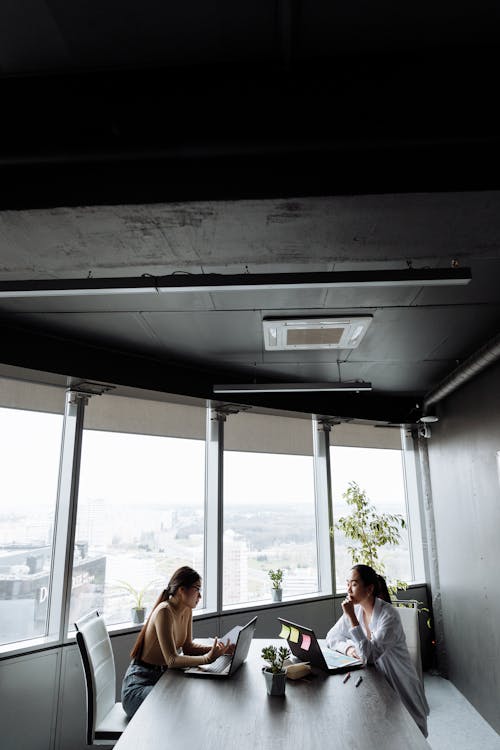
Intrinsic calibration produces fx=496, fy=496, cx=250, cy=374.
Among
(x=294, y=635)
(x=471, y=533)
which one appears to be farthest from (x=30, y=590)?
(x=471, y=533)

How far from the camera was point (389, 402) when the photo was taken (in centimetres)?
708

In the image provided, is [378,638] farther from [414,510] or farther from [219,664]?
[414,510]

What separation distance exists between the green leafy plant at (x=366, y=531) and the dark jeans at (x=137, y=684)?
11.5ft

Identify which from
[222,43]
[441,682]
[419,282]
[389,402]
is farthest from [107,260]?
[441,682]

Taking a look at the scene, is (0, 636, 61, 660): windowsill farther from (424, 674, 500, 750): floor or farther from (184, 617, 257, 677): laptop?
(424, 674, 500, 750): floor

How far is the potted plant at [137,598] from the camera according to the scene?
16.0ft

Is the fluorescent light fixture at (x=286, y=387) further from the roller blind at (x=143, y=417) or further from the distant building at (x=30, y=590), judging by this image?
the distant building at (x=30, y=590)

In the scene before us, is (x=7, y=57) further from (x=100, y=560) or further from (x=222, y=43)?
(x=100, y=560)

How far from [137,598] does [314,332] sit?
3.23 meters

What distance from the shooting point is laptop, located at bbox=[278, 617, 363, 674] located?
307cm

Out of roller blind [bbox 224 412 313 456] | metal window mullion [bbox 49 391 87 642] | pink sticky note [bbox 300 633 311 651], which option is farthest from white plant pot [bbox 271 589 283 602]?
pink sticky note [bbox 300 633 311 651]

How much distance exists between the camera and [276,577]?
6.03 m

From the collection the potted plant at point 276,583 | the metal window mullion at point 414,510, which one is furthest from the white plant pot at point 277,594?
the metal window mullion at point 414,510

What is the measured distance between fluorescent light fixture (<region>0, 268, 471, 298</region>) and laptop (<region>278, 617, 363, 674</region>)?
6.82 feet
